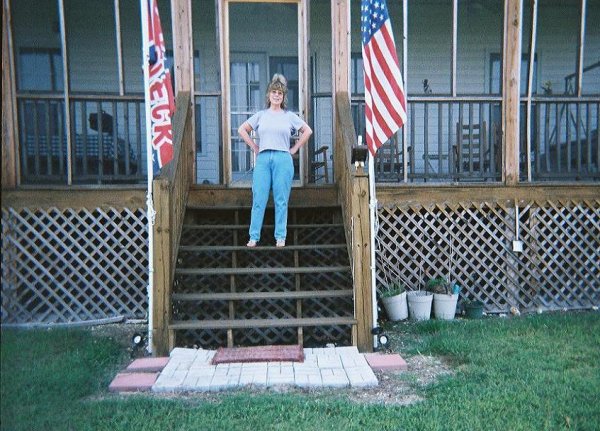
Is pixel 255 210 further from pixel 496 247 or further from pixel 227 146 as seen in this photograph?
pixel 496 247

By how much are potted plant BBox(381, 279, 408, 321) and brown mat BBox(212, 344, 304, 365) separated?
146 centimetres

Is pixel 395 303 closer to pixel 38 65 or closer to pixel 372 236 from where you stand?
pixel 372 236

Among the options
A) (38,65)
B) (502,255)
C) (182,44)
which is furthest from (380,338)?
(38,65)

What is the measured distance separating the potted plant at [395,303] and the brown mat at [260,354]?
57.5 inches

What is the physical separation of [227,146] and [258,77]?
3178 mm

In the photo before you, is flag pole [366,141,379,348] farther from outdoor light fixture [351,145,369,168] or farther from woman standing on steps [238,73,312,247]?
woman standing on steps [238,73,312,247]

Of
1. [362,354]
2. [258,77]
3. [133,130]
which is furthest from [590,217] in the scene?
[133,130]

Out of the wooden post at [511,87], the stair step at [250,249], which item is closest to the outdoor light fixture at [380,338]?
the stair step at [250,249]

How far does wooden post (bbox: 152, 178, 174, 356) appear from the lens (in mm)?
3967

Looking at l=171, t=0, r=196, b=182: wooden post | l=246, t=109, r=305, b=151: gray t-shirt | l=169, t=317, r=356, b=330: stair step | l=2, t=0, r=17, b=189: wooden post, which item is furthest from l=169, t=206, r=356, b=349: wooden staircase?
l=2, t=0, r=17, b=189: wooden post

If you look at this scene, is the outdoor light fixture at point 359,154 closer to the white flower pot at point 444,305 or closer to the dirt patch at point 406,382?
the dirt patch at point 406,382

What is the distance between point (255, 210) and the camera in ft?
15.6

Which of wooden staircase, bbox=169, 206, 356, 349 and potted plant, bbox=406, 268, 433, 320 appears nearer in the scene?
wooden staircase, bbox=169, 206, 356, 349

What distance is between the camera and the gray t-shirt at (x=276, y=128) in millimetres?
4676
